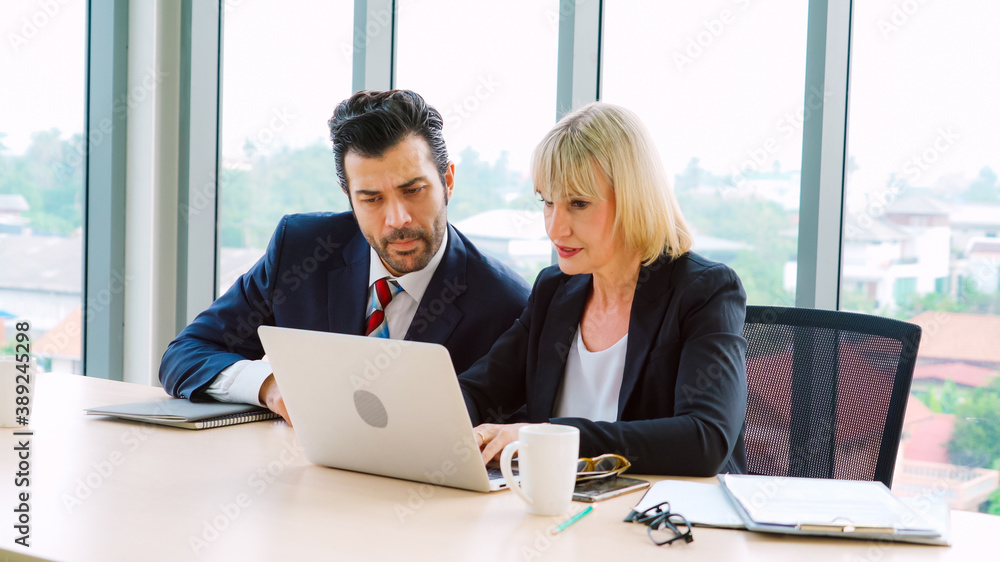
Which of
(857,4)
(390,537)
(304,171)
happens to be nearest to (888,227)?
(857,4)

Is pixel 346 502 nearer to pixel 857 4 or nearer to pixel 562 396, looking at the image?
pixel 562 396

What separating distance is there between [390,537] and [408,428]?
0.22 meters

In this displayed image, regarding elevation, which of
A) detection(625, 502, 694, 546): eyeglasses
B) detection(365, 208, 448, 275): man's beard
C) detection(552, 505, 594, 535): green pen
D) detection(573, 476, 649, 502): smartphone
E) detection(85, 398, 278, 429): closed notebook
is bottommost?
detection(85, 398, 278, 429): closed notebook

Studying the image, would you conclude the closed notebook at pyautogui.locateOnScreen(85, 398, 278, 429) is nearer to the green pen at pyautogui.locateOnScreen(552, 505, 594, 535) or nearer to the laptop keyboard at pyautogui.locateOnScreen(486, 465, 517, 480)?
the laptop keyboard at pyautogui.locateOnScreen(486, 465, 517, 480)

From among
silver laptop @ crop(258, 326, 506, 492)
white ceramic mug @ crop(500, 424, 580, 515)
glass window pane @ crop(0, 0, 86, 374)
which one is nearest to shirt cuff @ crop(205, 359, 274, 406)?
silver laptop @ crop(258, 326, 506, 492)

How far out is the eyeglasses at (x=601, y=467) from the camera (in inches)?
48.3

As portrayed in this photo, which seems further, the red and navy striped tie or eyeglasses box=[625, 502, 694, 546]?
the red and navy striped tie

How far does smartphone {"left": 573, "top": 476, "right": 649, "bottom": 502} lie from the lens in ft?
3.80

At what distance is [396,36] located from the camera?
304 cm

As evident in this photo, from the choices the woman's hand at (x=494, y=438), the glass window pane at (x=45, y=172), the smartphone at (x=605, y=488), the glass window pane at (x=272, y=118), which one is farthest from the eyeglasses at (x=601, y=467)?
the glass window pane at (x=45, y=172)

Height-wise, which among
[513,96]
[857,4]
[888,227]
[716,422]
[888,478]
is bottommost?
[888,478]

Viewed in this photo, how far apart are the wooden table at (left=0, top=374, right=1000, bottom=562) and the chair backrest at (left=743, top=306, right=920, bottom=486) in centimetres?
36

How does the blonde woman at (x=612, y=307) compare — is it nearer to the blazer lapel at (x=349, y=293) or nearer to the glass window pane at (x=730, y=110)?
the blazer lapel at (x=349, y=293)

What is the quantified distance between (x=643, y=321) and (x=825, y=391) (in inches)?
13.9
